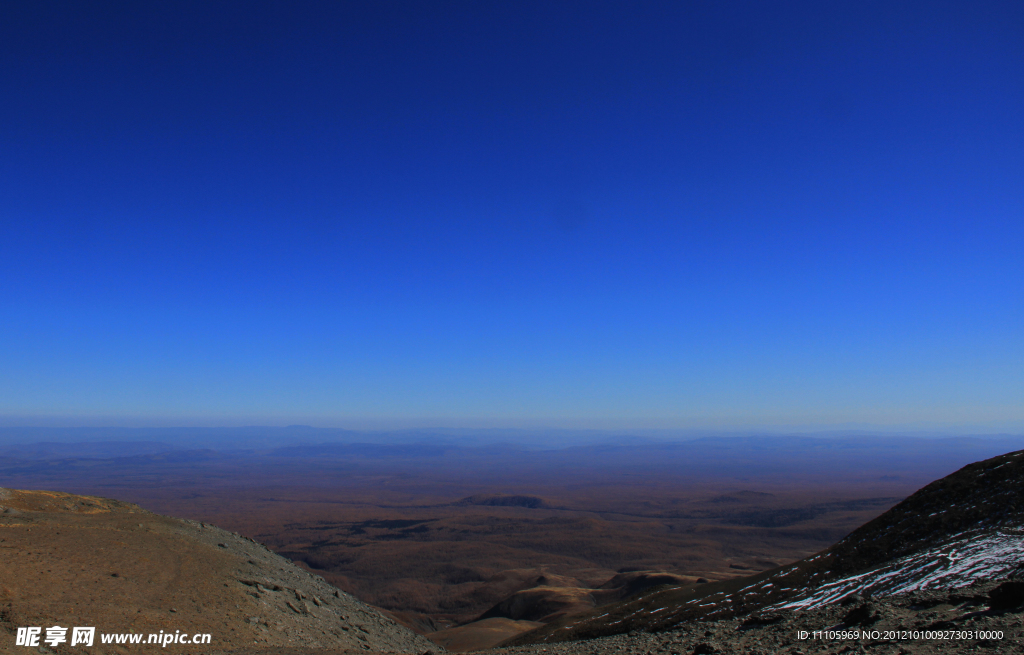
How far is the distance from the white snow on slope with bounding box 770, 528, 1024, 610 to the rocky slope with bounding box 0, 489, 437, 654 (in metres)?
13.2

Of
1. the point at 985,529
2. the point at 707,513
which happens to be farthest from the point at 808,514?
the point at 985,529

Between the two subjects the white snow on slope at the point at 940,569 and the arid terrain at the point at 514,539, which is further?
the arid terrain at the point at 514,539

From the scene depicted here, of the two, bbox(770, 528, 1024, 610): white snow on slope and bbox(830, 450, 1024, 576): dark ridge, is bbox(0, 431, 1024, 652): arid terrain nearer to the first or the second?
bbox(830, 450, 1024, 576): dark ridge

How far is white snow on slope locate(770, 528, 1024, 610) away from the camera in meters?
10.9

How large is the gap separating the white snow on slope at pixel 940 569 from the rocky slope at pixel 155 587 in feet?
43.2

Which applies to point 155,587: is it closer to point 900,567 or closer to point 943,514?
point 900,567

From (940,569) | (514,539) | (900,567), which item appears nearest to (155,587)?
(900,567)

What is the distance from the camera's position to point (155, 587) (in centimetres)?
1477

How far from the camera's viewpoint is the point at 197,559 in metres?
17.8

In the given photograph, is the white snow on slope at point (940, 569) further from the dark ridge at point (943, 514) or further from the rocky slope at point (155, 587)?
the rocky slope at point (155, 587)

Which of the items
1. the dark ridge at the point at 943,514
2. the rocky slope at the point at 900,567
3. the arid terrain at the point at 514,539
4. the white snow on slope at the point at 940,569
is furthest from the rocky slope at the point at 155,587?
the dark ridge at the point at 943,514

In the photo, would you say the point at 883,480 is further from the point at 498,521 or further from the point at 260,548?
the point at 260,548

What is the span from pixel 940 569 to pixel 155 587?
20227 mm

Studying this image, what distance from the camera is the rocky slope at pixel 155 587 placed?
477 inches
